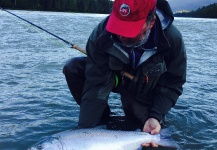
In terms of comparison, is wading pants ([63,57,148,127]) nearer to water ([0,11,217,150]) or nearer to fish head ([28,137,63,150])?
water ([0,11,217,150])

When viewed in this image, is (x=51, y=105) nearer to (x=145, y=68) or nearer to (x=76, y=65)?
(x=76, y=65)

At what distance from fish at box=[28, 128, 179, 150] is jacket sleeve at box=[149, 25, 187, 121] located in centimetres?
38

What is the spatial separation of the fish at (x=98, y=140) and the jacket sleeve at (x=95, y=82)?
44 cm

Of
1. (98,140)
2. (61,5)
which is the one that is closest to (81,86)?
(98,140)

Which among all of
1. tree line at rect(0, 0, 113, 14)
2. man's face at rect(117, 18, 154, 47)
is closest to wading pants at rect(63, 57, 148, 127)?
man's face at rect(117, 18, 154, 47)

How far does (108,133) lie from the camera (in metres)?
3.40

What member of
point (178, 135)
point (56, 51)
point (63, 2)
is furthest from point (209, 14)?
point (178, 135)

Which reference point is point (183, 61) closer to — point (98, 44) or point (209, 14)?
point (98, 44)

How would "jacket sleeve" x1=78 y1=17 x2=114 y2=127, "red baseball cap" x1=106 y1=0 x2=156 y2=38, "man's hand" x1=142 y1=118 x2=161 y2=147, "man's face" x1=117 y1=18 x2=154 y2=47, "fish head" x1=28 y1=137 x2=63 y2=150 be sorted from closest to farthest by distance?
"fish head" x1=28 y1=137 x2=63 y2=150 → "red baseball cap" x1=106 y1=0 x2=156 y2=38 → "man's face" x1=117 y1=18 x2=154 y2=47 → "man's hand" x1=142 y1=118 x2=161 y2=147 → "jacket sleeve" x1=78 y1=17 x2=114 y2=127

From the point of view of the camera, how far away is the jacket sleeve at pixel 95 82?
381 cm

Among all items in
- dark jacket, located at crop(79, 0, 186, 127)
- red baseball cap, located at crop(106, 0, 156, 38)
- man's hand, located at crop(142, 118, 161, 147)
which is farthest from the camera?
dark jacket, located at crop(79, 0, 186, 127)

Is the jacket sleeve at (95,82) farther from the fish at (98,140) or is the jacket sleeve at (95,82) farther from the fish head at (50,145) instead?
the fish head at (50,145)

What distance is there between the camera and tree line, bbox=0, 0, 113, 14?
216 feet

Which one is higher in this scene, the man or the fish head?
the man
